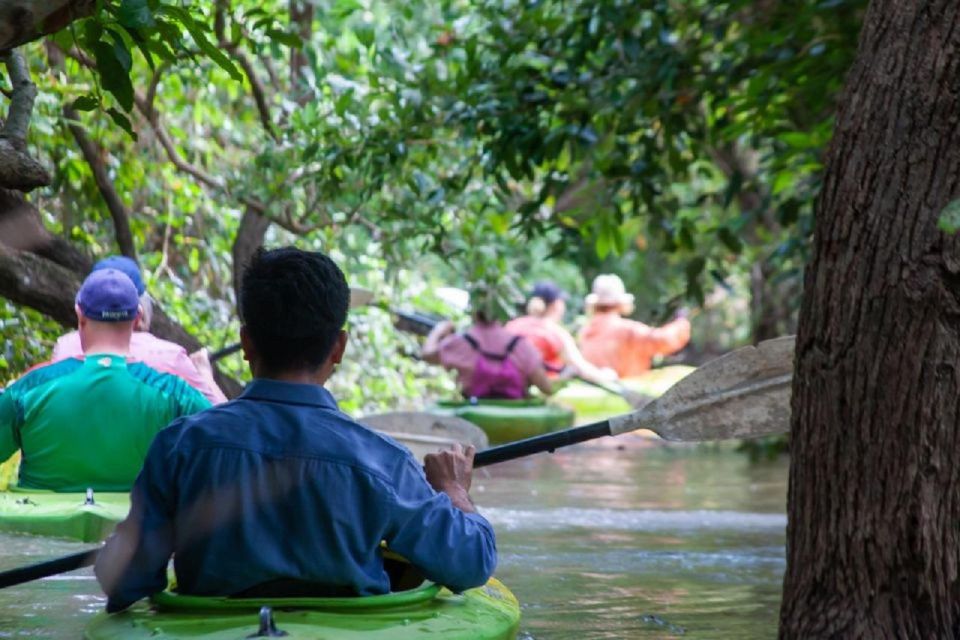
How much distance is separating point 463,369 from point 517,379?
0.54 m

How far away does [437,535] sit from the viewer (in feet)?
12.2

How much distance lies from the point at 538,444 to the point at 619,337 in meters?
14.0

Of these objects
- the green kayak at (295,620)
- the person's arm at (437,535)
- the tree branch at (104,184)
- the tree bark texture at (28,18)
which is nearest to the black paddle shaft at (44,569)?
the green kayak at (295,620)

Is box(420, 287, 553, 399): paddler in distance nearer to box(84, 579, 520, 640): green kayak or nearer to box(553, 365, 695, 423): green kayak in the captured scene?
box(553, 365, 695, 423): green kayak

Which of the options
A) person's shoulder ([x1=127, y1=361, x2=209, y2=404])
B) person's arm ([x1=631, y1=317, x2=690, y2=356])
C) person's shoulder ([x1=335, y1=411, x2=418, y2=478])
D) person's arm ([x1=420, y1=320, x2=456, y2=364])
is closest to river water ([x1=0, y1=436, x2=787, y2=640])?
person's shoulder ([x1=127, y1=361, x2=209, y2=404])

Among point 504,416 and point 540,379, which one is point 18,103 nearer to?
point 504,416

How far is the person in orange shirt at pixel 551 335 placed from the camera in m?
17.3

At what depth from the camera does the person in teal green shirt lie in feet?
20.5

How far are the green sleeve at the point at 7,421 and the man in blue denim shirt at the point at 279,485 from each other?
269 cm

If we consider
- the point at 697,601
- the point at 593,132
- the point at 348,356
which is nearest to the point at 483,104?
the point at 593,132

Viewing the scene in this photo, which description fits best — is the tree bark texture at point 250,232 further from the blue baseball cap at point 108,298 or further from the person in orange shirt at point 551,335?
the person in orange shirt at point 551,335

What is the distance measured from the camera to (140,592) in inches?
144

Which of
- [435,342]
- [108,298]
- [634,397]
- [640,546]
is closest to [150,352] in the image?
[108,298]

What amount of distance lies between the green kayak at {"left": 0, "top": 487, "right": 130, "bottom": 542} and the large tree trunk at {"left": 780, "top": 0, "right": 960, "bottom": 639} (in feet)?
9.99
